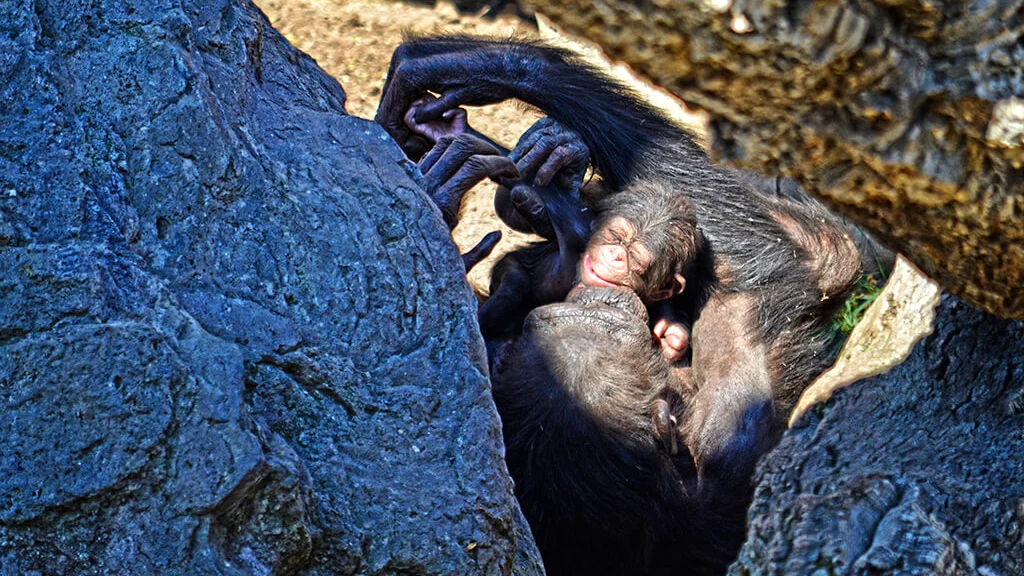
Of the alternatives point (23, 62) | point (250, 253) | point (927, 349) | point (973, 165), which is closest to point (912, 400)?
point (927, 349)

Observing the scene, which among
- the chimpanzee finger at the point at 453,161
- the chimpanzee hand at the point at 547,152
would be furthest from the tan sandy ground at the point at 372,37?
the chimpanzee finger at the point at 453,161

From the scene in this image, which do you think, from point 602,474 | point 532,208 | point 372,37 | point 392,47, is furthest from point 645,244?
point 372,37

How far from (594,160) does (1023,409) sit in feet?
5.12

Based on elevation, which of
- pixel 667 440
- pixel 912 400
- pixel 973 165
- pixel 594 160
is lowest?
pixel 667 440

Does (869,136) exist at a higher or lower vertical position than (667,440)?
higher

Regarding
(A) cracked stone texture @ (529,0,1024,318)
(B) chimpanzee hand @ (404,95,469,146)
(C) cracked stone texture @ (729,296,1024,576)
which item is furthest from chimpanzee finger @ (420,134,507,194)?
(A) cracked stone texture @ (529,0,1024,318)

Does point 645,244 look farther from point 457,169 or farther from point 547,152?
point 457,169

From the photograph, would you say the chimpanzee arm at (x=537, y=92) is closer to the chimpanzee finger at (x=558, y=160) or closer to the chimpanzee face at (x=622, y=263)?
the chimpanzee finger at (x=558, y=160)

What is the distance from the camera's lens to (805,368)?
9.61 feet

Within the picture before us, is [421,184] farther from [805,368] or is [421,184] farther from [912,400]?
[805,368]

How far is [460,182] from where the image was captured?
7.95 feet

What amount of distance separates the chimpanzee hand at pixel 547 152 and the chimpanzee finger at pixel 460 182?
46 cm

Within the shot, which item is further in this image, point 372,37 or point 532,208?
point 372,37

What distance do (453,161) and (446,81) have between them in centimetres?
49
